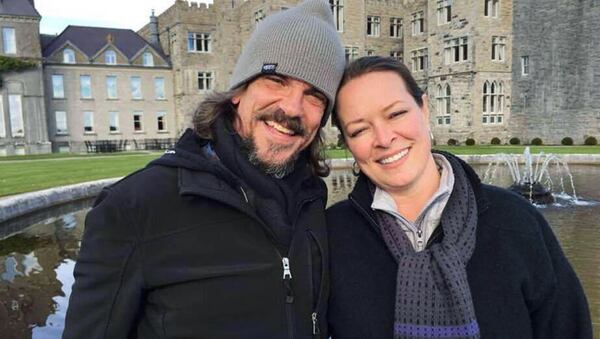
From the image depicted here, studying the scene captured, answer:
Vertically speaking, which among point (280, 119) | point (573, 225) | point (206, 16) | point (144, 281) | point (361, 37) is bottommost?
point (573, 225)

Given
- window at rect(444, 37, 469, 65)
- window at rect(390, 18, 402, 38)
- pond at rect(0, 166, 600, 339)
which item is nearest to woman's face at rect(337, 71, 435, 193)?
pond at rect(0, 166, 600, 339)

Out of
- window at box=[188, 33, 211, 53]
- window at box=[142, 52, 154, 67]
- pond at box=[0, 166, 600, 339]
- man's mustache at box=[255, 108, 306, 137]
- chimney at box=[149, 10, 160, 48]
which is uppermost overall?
chimney at box=[149, 10, 160, 48]

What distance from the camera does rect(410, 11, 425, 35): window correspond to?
31203mm

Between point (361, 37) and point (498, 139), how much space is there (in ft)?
35.3

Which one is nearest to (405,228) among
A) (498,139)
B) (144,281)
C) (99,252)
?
(144,281)

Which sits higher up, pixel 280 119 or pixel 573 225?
pixel 280 119

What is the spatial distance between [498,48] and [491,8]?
2.29 meters

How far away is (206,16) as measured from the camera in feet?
113

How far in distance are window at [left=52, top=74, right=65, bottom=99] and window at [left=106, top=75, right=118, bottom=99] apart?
9.48 ft

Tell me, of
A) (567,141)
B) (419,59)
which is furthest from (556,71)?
(419,59)

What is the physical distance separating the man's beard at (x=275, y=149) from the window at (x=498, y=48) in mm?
28846

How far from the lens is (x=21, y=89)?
3027cm

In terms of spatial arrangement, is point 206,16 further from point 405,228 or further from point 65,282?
point 405,228

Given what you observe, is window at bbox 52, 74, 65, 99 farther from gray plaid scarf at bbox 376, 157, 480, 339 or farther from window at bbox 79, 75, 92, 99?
gray plaid scarf at bbox 376, 157, 480, 339
